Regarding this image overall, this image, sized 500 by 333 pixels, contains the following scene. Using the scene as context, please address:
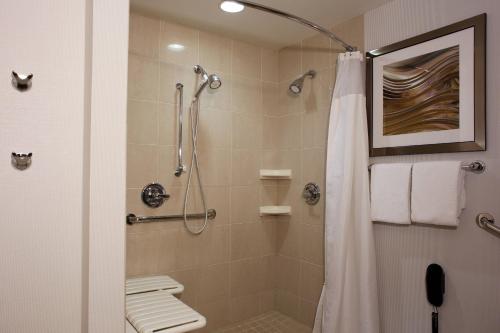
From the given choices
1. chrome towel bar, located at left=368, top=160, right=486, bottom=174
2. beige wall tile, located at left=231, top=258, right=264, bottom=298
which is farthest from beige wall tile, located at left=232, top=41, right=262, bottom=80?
chrome towel bar, located at left=368, top=160, right=486, bottom=174

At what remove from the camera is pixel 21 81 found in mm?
894

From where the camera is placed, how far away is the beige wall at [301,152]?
2223mm

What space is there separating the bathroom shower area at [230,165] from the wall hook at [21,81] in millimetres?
1051

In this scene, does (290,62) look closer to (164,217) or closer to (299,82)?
(299,82)

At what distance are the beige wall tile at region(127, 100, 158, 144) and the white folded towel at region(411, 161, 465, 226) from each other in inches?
61.3

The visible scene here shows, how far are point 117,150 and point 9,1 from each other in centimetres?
50

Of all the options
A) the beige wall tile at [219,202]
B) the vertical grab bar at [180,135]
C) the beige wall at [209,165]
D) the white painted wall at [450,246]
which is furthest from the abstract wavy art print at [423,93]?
the vertical grab bar at [180,135]

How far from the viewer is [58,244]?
3.08 ft

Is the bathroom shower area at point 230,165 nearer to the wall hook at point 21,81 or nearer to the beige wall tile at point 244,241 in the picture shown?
the beige wall tile at point 244,241

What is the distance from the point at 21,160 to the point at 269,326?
205cm

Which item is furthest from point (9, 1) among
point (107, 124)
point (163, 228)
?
point (163, 228)

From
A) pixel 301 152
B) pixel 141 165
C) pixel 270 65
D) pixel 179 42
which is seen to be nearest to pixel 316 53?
pixel 270 65

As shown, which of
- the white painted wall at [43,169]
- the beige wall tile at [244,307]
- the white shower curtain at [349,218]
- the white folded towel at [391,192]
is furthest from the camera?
the beige wall tile at [244,307]

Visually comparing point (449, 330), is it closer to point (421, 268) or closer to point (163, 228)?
point (421, 268)
